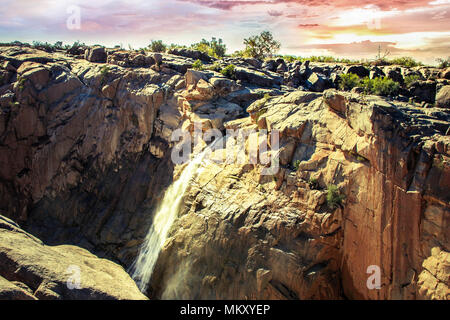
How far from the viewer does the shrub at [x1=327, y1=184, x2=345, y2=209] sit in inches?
635

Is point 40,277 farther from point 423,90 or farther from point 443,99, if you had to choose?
point 423,90

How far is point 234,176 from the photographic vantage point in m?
20.3

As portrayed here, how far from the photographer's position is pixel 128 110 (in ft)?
96.3

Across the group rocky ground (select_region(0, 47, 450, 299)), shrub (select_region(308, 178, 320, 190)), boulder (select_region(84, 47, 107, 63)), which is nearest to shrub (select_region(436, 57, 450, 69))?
rocky ground (select_region(0, 47, 450, 299))

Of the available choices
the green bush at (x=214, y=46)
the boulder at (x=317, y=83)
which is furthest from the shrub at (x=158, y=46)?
the boulder at (x=317, y=83)

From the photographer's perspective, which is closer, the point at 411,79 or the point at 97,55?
the point at 411,79

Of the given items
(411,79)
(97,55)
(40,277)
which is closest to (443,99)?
(411,79)

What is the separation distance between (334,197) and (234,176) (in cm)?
622

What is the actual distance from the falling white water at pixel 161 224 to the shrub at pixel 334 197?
30.6ft

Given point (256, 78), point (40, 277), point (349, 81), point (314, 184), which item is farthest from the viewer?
point (256, 78)

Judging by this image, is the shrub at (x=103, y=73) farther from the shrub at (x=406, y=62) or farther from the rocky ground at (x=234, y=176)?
the shrub at (x=406, y=62)

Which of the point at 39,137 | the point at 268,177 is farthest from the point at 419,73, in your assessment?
the point at 39,137

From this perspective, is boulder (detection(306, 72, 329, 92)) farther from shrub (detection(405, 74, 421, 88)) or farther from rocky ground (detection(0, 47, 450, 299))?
shrub (detection(405, 74, 421, 88))
